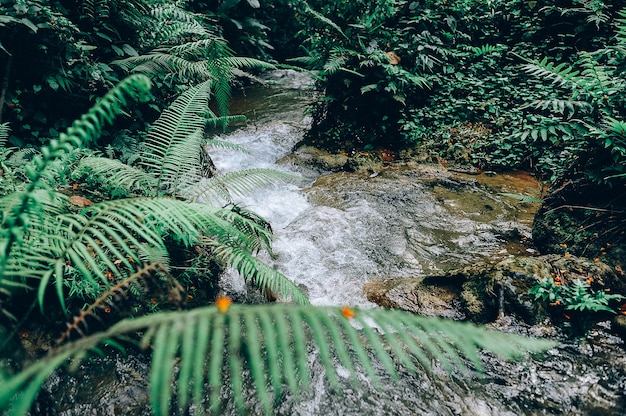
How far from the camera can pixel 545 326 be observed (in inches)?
91.4

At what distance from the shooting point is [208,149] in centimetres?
574

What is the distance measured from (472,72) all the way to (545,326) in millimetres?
4692

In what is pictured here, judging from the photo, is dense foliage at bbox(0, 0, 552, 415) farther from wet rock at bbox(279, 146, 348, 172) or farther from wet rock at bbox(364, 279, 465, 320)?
wet rock at bbox(279, 146, 348, 172)

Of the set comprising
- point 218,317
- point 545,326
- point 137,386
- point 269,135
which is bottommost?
point 137,386

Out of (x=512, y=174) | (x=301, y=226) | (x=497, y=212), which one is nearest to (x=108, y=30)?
(x=301, y=226)

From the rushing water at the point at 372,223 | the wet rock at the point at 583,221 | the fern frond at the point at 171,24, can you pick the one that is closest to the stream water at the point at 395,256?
the rushing water at the point at 372,223

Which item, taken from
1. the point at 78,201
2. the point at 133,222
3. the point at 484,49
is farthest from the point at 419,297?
the point at 484,49

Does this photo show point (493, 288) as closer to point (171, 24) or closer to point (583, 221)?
point (583, 221)

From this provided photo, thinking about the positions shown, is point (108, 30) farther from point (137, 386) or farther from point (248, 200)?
point (137, 386)

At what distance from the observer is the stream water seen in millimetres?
1900

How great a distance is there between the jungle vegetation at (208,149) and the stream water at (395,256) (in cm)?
19

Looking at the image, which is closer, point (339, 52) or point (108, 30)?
point (108, 30)

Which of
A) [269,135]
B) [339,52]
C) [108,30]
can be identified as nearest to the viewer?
[108,30]

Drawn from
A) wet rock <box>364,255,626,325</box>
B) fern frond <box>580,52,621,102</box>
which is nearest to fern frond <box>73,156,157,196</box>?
wet rock <box>364,255,626,325</box>
